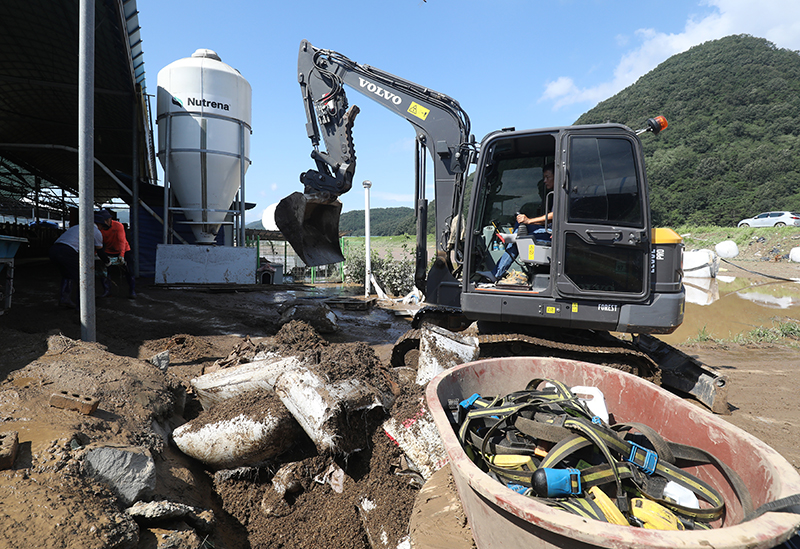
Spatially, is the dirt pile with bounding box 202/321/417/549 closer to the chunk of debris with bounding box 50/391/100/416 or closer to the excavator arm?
the chunk of debris with bounding box 50/391/100/416

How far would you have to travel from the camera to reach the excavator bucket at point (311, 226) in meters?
6.73

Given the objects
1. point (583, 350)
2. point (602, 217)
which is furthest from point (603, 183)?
point (583, 350)

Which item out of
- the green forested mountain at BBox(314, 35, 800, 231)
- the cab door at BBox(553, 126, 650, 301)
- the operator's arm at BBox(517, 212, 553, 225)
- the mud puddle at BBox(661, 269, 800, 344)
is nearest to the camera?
the cab door at BBox(553, 126, 650, 301)

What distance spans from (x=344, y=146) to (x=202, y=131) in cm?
490

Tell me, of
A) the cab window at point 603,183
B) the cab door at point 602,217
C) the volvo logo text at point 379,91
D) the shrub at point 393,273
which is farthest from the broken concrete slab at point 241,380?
the shrub at point 393,273

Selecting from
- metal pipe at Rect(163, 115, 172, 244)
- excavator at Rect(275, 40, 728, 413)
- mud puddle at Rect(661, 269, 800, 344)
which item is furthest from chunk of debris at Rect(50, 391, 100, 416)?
mud puddle at Rect(661, 269, 800, 344)

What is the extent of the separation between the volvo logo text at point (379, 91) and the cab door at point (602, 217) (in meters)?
3.06

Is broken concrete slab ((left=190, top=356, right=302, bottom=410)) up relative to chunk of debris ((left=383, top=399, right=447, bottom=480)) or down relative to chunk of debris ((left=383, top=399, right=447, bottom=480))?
up

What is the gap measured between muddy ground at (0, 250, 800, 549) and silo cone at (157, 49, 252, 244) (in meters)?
5.05

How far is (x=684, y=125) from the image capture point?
53.4 metres

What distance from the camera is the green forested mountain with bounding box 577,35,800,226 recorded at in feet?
140

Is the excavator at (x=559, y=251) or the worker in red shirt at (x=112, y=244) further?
the worker in red shirt at (x=112, y=244)

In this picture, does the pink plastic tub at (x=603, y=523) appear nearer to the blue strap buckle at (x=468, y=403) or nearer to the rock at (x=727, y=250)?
the blue strap buckle at (x=468, y=403)

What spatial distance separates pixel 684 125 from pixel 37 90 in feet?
206
